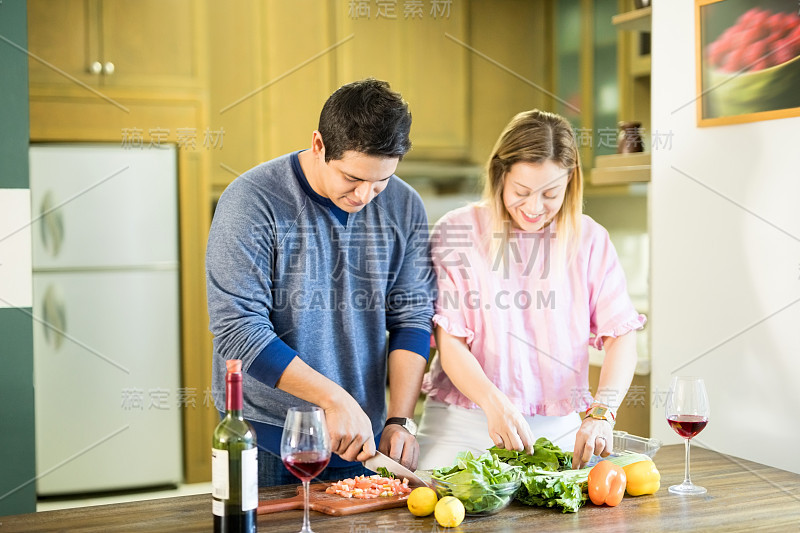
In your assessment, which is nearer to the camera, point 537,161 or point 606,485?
point 606,485

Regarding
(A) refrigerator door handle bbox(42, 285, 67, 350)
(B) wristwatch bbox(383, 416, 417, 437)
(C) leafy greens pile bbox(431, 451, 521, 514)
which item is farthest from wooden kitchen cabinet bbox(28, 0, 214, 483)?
(C) leafy greens pile bbox(431, 451, 521, 514)

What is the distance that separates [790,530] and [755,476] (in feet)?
1.06

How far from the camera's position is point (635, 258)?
12.9 feet

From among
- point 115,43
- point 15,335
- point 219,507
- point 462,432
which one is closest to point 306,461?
point 219,507

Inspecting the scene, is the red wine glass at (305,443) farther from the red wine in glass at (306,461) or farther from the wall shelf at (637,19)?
the wall shelf at (637,19)

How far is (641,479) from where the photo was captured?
141 centimetres

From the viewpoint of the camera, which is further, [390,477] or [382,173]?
[382,173]

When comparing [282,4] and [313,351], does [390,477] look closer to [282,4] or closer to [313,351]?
[313,351]

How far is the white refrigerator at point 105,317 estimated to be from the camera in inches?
132

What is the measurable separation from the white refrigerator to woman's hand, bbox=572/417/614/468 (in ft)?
7.89

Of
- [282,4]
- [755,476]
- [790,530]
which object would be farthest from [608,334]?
[282,4]

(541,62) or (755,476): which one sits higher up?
(541,62)

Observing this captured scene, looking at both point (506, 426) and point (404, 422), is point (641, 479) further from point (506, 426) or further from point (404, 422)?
point (404, 422)

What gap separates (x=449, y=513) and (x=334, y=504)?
8.0 inches
